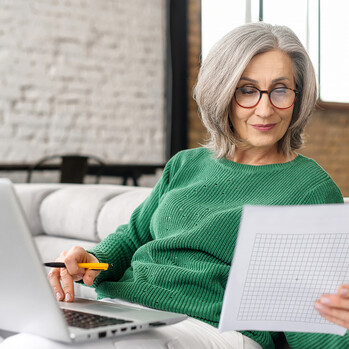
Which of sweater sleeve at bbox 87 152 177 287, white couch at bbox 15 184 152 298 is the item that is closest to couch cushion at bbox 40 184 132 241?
white couch at bbox 15 184 152 298

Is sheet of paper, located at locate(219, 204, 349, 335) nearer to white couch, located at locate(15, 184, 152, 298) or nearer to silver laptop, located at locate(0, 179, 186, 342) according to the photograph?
silver laptop, located at locate(0, 179, 186, 342)

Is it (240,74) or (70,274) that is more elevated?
(240,74)

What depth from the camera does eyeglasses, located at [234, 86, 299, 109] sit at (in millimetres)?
1395

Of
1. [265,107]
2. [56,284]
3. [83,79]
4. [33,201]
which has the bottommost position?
[33,201]

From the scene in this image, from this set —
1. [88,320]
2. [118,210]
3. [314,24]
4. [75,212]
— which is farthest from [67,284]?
[314,24]

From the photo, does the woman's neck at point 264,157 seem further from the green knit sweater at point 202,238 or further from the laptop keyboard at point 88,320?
the laptop keyboard at point 88,320

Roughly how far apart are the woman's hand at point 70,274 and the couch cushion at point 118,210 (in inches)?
23.9

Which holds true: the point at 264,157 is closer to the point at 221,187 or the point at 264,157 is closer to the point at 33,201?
the point at 221,187

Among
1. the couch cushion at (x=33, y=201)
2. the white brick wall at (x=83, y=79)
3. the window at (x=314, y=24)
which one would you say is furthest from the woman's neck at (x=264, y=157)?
the window at (x=314, y=24)

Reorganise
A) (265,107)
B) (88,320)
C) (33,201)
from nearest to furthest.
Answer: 1. (88,320)
2. (265,107)
3. (33,201)

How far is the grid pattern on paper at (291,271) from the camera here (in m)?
0.92

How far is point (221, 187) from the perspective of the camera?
141 centimetres

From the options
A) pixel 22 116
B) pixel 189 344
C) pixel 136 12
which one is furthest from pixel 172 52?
pixel 189 344

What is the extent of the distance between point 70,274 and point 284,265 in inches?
19.9
